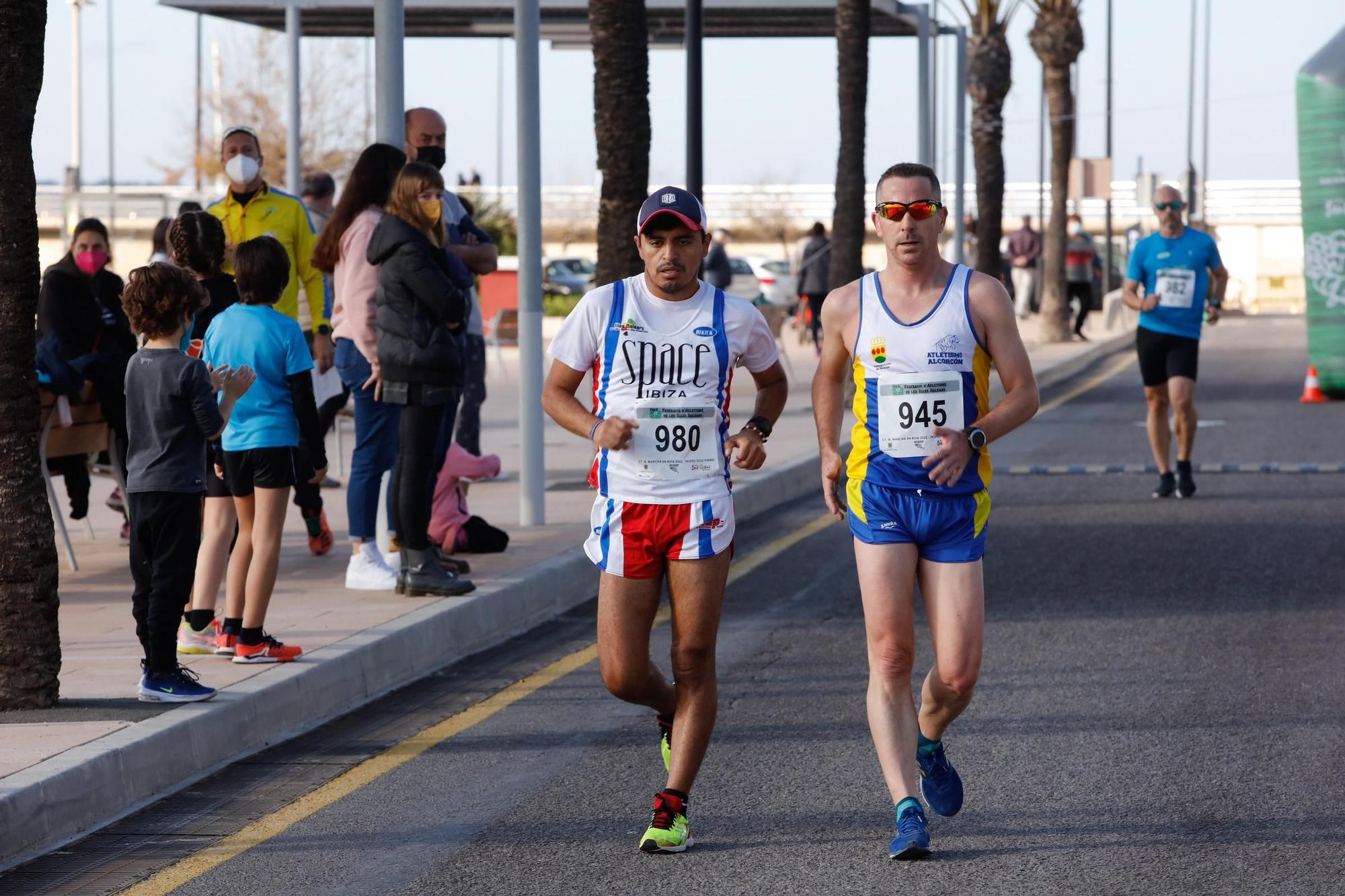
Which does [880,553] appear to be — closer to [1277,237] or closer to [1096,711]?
[1096,711]

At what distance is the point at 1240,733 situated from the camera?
720 centimetres

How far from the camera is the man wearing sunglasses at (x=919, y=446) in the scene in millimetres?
5754

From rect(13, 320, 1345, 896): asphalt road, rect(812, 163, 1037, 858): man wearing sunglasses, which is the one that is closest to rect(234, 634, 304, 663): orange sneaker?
rect(13, 320, 1345, 896): asphalt road

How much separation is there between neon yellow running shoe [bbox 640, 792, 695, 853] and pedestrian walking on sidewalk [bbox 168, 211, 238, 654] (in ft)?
9.80

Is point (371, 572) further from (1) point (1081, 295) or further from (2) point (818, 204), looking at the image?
(2) point (818, 204)

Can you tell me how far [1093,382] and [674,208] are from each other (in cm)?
2313

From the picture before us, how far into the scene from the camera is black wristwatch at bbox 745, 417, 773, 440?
584cm

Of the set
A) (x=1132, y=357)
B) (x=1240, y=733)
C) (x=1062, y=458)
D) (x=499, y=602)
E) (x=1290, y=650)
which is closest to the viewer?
(x=1240, y=733)

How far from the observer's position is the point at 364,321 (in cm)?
972

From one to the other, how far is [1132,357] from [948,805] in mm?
29397

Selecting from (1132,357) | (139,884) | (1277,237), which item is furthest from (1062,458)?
(1277,237)

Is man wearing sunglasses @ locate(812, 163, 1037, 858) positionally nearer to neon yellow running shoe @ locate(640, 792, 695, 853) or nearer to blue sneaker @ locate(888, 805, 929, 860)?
blue sneaker @ locate(888, 805, 929, 860)

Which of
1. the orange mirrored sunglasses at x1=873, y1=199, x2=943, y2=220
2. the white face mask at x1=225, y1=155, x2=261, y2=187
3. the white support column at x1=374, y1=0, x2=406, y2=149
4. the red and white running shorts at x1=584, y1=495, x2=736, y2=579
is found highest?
the white support column at x1=374, y1=0, x2=406, y2=149

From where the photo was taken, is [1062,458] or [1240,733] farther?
[1062,458]
